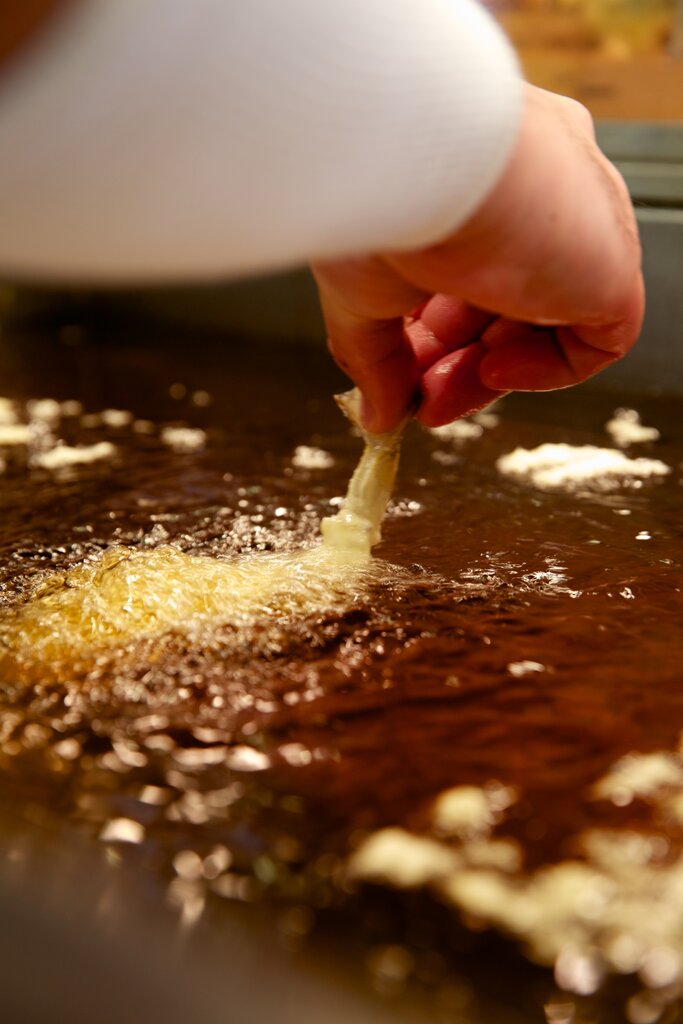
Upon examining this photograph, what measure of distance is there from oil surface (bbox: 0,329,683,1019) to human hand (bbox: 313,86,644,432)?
0.20 m

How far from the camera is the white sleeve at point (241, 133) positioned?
360 millimetres

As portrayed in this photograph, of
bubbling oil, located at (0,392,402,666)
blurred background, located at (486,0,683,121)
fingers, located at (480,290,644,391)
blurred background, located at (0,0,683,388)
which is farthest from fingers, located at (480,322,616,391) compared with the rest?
blurred background, located at (486,0,683,121)

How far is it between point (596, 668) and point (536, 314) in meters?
0.27

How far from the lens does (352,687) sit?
63 cm

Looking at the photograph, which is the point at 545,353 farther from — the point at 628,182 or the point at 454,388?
the point at 628,182

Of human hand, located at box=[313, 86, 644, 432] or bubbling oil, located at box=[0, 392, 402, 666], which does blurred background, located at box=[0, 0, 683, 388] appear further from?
human hand, located at box=[313, 86, 644, 432]

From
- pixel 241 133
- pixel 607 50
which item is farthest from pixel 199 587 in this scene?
pixel 607 50

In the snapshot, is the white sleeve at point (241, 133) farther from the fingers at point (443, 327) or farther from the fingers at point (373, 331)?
the fingers at point (443, 327)

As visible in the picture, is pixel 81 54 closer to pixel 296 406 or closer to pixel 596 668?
pixel 596 668

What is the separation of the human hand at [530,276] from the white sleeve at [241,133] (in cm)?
3

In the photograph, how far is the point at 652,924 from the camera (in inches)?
16.8

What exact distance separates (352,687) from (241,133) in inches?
14.8

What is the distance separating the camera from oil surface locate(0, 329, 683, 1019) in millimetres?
492

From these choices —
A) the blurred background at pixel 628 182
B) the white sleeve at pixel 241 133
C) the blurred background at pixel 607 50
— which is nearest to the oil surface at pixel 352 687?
the white sleeve at pixel 241 133
